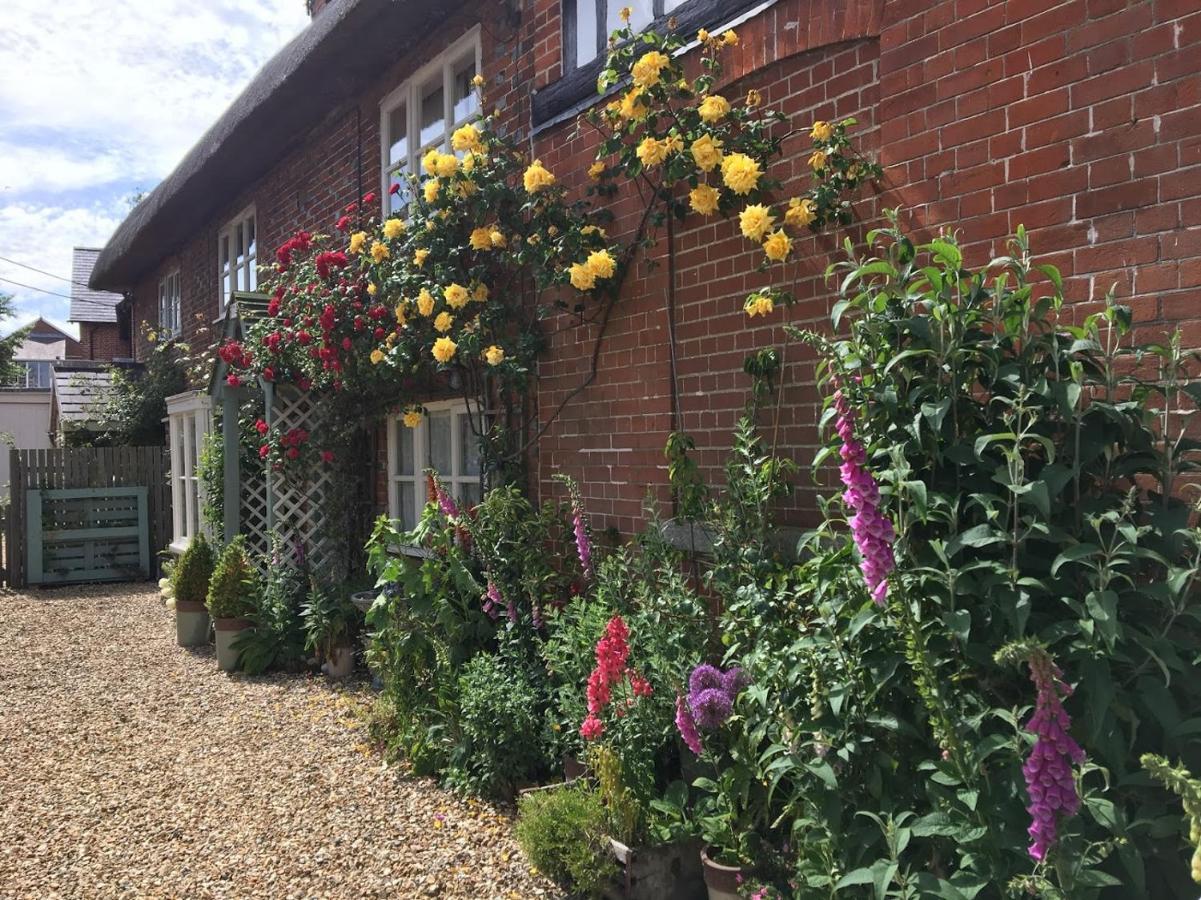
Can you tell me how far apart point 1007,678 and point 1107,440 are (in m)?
0.64

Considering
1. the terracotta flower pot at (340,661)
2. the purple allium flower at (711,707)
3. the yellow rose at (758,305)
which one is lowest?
the terracotta flower pot at (340,661)

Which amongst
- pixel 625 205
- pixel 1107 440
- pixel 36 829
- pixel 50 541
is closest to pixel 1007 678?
pixel 1107 440

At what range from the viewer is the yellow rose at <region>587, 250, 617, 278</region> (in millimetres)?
4227

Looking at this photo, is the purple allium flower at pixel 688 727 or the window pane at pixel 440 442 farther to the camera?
the window pane at pixel 440 442

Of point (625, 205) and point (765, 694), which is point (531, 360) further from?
point (765, 694)

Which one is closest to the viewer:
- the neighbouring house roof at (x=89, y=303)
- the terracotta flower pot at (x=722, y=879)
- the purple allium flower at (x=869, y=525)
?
the purple allium flower at (x=869, y=525)

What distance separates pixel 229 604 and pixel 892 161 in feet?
19.3

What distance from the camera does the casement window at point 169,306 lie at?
1377 cm

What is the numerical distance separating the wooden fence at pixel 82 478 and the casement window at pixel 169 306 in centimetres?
227

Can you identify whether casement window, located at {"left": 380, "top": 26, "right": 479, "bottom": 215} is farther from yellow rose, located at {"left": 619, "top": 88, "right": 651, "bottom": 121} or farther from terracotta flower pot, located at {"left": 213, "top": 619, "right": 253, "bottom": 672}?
terracotta flower pot, located at {"left": 213, "top": 619, "right": 253, "bottom": 672}

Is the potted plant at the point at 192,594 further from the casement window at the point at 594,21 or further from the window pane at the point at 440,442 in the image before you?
the casement window at the point at 594,21

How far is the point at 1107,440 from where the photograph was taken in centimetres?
224

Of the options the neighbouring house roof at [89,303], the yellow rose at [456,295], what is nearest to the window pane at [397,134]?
the yellow rose at [456,295]

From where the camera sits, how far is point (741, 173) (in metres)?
3.46
